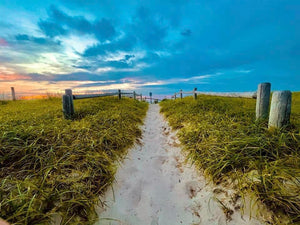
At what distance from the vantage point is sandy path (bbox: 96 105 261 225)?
1863mm

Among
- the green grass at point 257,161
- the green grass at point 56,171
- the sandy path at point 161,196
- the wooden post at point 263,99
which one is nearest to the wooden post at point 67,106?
the green grass at point 56,171

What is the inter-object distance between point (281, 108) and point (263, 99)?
0.57 metres

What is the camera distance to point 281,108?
272 cm

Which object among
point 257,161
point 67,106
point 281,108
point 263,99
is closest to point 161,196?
point 257,161

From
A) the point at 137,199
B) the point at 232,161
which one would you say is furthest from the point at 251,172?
the point at 137,199

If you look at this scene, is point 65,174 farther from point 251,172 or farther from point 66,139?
point 251,172

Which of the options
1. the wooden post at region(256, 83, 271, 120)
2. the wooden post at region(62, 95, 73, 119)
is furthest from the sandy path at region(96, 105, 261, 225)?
the wooden post at region(62, 95, 73, 119)

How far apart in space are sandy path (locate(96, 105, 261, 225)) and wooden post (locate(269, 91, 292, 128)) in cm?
184

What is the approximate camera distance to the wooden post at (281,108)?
2.70 meters

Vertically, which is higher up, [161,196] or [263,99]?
[263,99]

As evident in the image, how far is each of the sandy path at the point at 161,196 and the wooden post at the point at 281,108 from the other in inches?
72.5

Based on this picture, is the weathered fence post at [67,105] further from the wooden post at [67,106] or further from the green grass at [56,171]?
the green grass at [56,171]

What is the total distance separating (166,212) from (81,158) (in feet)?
5.18

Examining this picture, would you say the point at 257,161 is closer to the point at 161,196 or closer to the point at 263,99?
the point at 161,196
